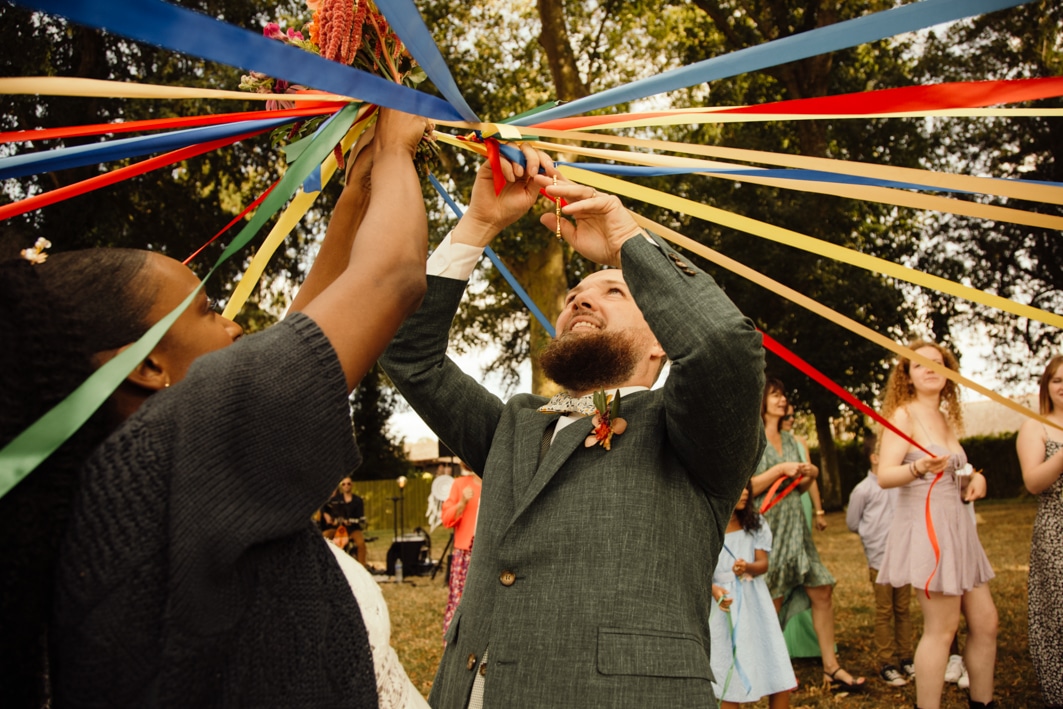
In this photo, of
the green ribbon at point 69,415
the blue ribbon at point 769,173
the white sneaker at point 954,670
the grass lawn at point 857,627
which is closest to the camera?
the green ribbon at point 69,415

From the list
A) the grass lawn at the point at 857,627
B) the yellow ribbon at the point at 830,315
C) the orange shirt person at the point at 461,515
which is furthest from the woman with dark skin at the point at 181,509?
the orange shirt person at the point at 461,515

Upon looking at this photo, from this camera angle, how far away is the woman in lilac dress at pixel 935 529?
438 cm

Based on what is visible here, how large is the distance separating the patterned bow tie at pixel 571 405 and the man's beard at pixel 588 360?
0.05 metres

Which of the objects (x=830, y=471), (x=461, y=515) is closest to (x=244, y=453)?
(x=461, y=515)

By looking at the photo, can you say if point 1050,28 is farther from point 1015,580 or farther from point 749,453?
point 749,453

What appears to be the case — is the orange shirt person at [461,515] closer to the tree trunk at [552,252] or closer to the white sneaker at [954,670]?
the tree trunk at [552,252]

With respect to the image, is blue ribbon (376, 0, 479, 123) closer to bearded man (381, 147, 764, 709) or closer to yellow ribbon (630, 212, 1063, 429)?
bearded man (381, 147, 764, 709)

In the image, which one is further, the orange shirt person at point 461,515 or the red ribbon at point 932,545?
the orange shirt person at point 461,515

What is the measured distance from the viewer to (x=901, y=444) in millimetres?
4645

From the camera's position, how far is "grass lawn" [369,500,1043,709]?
5.41 meters

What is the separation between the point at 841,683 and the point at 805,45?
519cm

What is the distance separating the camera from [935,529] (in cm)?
473

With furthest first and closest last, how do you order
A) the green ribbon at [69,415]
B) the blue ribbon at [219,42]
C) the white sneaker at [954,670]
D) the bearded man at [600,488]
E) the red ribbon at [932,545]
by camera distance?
the white sneaker at [954,670] → the red ribbon at [932,545] → the bearded man at [600,488] → the blue ribbon at [219,42] → the green ribbon at [69,415]

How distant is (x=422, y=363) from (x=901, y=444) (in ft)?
11.1
